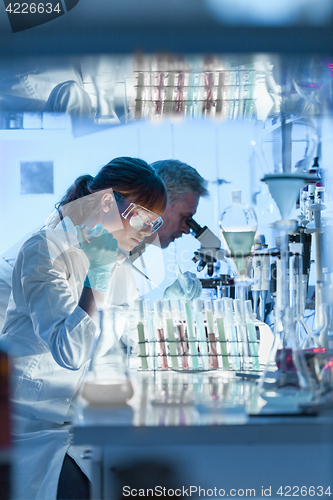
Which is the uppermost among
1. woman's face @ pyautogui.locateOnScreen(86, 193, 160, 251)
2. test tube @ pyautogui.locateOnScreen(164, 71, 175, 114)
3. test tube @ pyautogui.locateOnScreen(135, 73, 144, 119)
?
test tube @ pyautogui.locateOnScreen(135, 73, 144, 119)

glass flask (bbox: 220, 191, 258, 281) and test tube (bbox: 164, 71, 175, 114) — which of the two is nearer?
glass flask (bbox: 220, 191, 258, 281)

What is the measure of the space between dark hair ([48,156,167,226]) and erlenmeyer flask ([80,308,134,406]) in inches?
35.8

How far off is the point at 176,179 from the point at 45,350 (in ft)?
4.70

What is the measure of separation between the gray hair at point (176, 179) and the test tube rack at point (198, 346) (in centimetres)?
154

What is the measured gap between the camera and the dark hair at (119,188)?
1.84m

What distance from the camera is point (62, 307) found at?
148 centimetres

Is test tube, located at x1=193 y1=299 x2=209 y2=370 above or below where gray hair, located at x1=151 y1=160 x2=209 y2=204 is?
below

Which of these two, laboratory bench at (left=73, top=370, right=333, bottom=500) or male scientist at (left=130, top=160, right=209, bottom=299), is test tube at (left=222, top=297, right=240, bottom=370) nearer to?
laboratory bench at (left=73, top=370, right=333, bottom=500)

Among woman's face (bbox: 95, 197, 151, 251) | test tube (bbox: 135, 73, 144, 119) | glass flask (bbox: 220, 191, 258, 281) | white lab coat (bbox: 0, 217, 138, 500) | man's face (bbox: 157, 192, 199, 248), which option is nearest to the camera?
glass flask (bbox: 220, 191, 258, 281)

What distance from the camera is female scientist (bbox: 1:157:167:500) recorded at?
1.41 m

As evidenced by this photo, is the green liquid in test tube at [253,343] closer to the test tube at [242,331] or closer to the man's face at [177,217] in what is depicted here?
the test tube at [242,331]

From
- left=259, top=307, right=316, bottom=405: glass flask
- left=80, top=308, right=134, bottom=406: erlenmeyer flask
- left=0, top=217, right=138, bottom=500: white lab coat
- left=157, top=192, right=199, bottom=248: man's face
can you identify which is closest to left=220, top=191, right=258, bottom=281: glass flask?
left=259, top=307, right=316, bottom=405: glass flask

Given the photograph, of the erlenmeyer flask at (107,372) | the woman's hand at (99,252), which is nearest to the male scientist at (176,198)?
the woman's hand at (99,252)

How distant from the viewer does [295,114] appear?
116 cm
